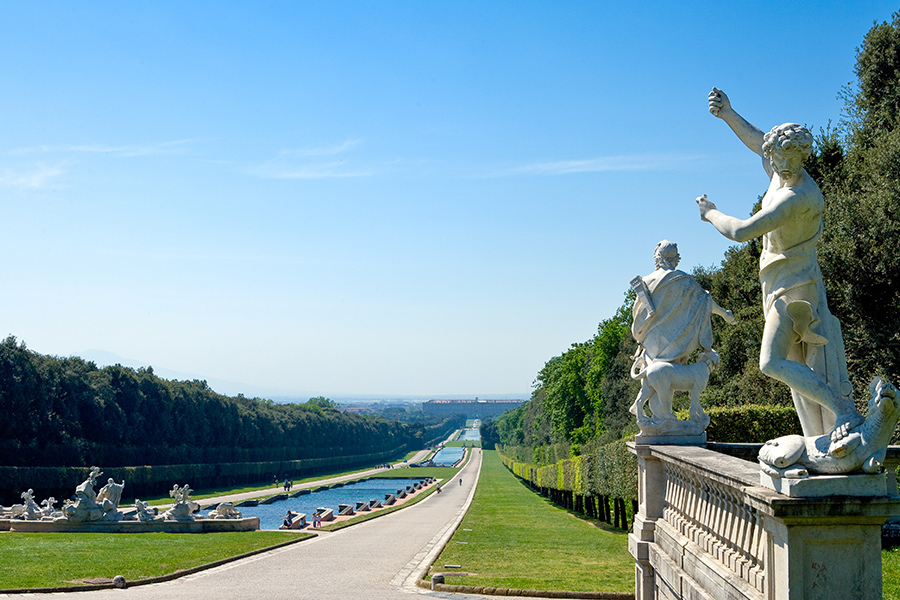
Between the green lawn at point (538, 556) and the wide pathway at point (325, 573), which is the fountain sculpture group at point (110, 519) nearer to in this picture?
the wide pathway at point (325, 573)

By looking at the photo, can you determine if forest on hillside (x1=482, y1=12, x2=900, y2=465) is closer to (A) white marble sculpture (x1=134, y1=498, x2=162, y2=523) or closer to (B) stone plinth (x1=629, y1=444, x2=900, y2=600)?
(B) stone plinth (x1=629, y1=444, x2=900, y2=600)

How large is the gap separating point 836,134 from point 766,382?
9.18 meters

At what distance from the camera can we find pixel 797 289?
21.5 ft

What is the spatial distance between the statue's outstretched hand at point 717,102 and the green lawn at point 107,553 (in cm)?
1412

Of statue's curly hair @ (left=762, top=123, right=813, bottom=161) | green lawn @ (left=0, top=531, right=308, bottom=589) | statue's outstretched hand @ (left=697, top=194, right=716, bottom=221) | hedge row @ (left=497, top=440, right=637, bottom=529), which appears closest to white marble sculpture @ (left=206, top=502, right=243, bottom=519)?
green lawn @ (left=0, top=531, right=308, bottom=589)

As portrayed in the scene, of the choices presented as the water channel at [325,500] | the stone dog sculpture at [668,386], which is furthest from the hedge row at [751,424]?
the water channel at [325,500]

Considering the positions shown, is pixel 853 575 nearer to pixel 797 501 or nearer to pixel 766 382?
pixel 797 501

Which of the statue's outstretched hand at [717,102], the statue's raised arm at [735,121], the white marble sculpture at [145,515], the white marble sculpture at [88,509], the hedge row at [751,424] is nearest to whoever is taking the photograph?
the statue's raised arm at [735,121]

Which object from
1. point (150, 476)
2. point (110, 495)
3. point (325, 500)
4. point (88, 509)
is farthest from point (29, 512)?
point (325, 500)

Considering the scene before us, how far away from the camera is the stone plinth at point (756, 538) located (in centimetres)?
486

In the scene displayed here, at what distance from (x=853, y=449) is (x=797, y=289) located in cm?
211

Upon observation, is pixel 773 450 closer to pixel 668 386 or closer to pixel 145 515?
pixel 668 386

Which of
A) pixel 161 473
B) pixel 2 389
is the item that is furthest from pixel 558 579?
pixel 161 473

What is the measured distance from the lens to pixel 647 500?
984cm
